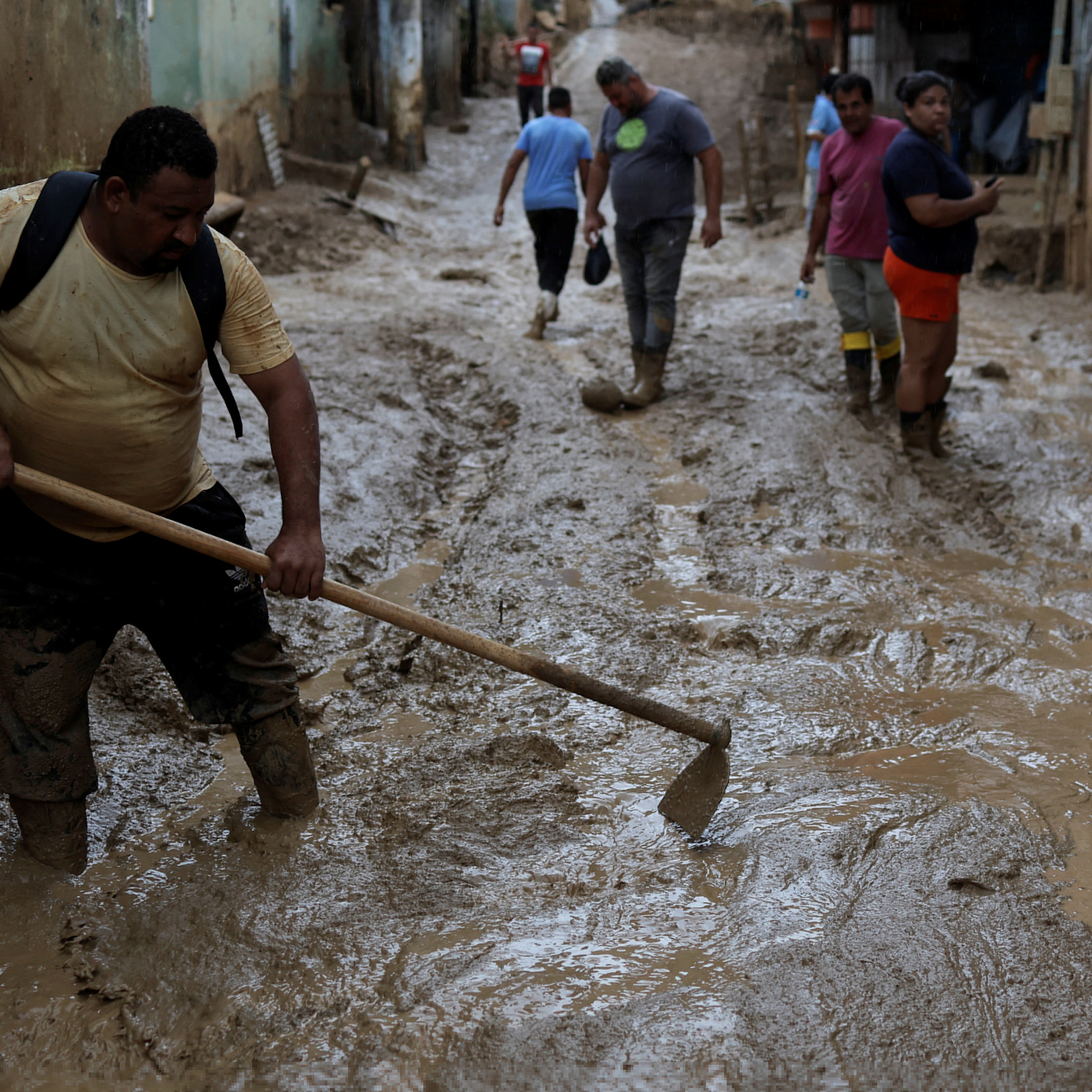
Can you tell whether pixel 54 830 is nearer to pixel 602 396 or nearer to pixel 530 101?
pixel 602 396

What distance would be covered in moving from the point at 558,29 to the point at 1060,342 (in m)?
18.8

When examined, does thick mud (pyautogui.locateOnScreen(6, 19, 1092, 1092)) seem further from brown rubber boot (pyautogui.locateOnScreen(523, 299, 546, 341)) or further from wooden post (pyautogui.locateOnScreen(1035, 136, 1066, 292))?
wooden post (pyautogui.locateOnScreen(1035, 136, 1066, 292))

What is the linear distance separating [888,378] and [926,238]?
4.19 feet

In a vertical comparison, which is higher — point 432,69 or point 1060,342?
point 432,69

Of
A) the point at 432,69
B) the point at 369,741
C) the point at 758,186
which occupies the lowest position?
the point at 369,741

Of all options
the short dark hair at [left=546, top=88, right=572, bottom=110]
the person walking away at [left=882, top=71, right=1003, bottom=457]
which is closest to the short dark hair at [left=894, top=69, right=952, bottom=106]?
the person walking away at [left=882, top=71, right=1003, bottom=457]

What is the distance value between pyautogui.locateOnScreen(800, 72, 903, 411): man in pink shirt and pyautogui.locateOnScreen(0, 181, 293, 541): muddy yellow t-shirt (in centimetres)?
417

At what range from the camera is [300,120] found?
1362cm

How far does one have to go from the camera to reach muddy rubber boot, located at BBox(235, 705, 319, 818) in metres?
2.86

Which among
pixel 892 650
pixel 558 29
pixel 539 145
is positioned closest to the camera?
pixel 892 650

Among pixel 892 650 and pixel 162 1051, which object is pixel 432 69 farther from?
pixel 162 1051

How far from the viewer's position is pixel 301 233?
10.9 m

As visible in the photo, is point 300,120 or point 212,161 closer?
point 212,161

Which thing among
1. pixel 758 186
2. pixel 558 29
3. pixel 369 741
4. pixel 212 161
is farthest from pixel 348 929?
pixel 558 29
